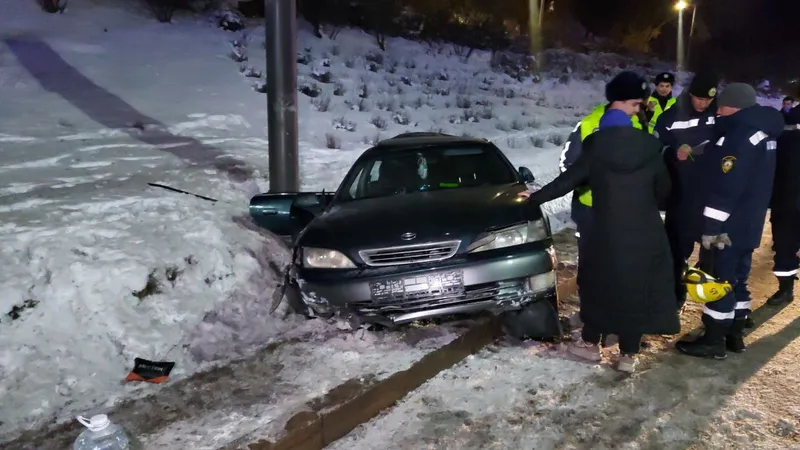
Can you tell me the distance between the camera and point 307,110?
1202 cm

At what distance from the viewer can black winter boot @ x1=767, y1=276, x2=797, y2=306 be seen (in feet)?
18.0

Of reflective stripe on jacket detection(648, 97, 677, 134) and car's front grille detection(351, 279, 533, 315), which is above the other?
reflective stripe on jacket detection(648, 97, 677, 134)

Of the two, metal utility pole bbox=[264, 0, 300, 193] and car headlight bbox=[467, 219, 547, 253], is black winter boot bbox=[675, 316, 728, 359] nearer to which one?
car headlight bbox=[467, 219, 547, 253]

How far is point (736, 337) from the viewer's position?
4.51 meters

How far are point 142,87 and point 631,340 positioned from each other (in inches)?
392

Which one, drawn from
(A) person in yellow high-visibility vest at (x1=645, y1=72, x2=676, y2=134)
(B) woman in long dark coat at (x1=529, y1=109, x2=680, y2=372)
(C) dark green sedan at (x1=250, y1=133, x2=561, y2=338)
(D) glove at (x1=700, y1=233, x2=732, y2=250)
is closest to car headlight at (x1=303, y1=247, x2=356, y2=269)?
(C) dark green sedan at (x1=250, y1=133, x2=561, y2=338)

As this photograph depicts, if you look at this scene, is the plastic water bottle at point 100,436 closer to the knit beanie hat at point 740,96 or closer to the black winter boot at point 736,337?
the black winter boot at point 736,337

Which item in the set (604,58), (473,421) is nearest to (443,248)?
(473,421)

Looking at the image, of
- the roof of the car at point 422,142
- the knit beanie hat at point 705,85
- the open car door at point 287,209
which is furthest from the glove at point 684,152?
the open car door at point 287,209

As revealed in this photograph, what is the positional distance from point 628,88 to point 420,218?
1.59m

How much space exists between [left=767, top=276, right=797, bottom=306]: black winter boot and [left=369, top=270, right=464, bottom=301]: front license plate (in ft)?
10.1

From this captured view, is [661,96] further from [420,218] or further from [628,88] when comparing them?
[420,218]

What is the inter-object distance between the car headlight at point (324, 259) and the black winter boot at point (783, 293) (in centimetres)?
370

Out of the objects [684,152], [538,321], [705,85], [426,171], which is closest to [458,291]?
[538,321]
